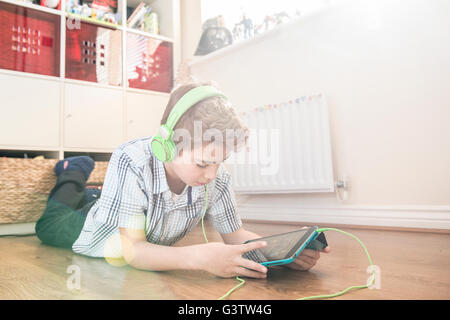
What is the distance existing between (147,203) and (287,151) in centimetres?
113

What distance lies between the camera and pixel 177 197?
0.82 metres

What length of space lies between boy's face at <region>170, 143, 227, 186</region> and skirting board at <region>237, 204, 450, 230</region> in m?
1.06

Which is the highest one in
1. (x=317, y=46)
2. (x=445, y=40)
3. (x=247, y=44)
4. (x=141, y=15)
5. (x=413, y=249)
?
(x=141, y=15)

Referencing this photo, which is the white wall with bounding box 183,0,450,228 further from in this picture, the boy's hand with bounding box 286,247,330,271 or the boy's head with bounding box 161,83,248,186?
the boy's head with bounding box 161,83,248,186

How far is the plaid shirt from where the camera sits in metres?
0.77

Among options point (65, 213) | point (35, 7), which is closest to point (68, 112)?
point (35, 7)

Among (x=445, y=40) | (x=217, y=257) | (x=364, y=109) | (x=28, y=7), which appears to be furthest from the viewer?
(x=28, y=7)

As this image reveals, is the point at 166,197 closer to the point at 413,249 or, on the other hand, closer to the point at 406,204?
the point at 413,249

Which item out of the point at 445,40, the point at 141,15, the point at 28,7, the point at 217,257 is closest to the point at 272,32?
the point at 445,40

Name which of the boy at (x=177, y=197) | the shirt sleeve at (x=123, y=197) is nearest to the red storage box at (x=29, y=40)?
the boy at (x=177, y=197)

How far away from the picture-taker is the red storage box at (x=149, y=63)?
7.52 feet

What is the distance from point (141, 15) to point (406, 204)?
1.99 metres

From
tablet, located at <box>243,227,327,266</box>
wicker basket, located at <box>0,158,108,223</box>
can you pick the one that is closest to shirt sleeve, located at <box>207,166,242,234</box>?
tablet, located at <box>243,227,327,266</box>

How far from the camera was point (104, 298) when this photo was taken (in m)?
0.60
